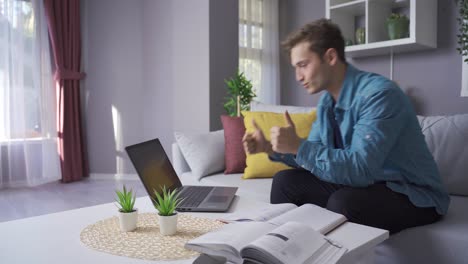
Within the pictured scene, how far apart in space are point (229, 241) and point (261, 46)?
4023mm

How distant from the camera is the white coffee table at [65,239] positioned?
0.88m

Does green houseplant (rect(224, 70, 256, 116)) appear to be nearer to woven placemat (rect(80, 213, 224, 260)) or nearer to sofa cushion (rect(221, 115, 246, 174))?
sofa cushion (rect(221, 115, 246, 174))

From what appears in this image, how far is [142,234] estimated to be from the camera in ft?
3.41

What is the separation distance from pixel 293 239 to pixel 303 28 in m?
0.93

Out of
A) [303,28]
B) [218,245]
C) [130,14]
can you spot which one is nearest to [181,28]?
[130,14]

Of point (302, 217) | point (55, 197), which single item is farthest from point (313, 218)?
point (55, 197)

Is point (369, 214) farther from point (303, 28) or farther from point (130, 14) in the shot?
point (130, 14)

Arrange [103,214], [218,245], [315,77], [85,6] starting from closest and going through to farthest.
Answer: [218,245]
[103,214]
[315,77]
[85,6]

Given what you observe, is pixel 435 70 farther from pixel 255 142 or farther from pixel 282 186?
pixel 255 142

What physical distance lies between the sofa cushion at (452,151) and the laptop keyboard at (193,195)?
3.41 feet

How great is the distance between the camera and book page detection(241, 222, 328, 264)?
29.8 inches

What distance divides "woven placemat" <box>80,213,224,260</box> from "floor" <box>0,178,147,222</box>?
6.92 feet

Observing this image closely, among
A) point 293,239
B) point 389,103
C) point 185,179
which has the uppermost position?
point 389,103

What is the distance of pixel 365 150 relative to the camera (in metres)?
1.26
